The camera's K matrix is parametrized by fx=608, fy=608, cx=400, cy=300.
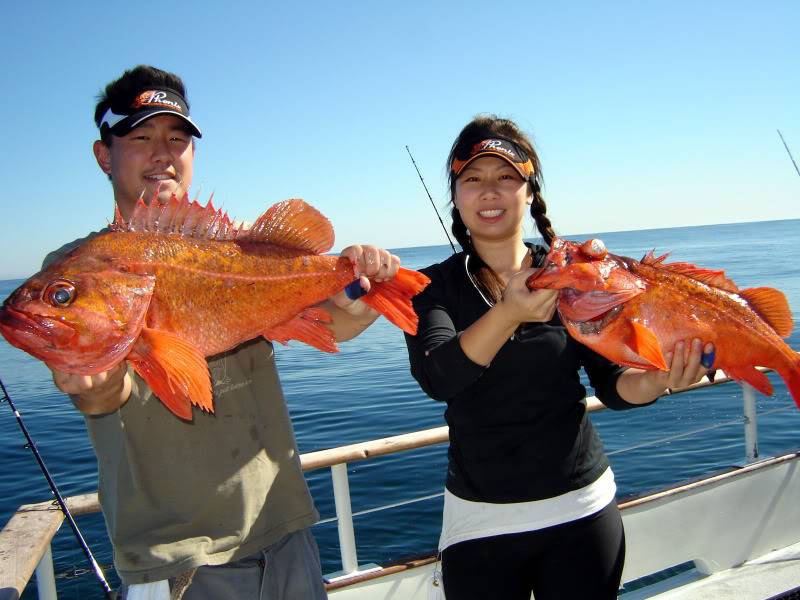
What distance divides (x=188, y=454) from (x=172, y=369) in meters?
0.52

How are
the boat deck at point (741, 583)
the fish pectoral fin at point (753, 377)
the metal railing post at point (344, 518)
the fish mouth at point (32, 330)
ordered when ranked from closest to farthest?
the fish mouth at point (32, 330), the fish pectoral fin at point (753, 377), the metal railing post at point (344, 518), the boat deck at point (741, 583)

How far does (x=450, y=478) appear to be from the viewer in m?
2.86

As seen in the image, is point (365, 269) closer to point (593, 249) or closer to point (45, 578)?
point (593, 249)

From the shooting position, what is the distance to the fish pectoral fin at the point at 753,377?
253 cm

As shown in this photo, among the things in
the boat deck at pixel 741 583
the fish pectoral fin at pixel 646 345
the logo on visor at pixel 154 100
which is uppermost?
the logo on visor at pixel 154 100

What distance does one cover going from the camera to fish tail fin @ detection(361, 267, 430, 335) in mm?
2395

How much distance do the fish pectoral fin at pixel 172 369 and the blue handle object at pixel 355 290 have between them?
25.3 inches

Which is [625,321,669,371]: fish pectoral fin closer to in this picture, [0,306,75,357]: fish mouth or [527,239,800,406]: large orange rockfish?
[527,239,800,406]: large orange rockfish

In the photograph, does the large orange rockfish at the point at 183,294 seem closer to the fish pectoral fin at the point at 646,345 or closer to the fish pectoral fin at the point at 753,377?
the fish pectoral fin at the point at 646,345

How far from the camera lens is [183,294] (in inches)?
84.0

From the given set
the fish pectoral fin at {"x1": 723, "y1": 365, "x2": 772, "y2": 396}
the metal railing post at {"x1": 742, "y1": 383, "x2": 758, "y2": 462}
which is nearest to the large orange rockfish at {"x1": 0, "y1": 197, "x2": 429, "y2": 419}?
the fish pectoral fin at {"x1": 723, "y1": 365, "x2": 772, "y2": 396}

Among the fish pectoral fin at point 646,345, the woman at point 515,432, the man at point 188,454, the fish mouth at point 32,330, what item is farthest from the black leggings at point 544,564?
the fish mouth at point 32,330

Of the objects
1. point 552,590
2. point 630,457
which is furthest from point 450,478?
point 630,457

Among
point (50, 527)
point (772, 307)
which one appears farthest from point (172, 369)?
point (772, 307)
